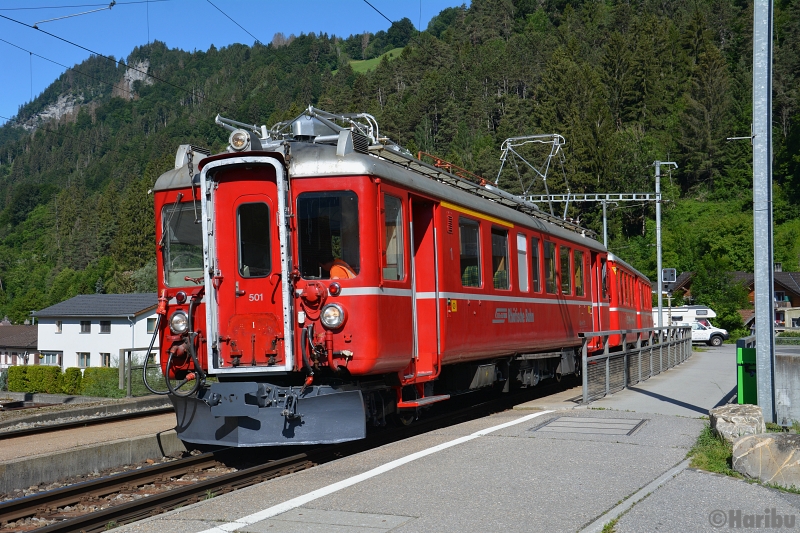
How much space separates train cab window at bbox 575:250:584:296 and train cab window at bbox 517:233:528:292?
3.66 metres

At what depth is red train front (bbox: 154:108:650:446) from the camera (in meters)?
8.55

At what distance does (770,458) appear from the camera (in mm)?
7426

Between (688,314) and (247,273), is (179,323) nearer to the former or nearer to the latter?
(247,273)

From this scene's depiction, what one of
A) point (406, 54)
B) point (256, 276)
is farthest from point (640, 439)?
point (406, 54)

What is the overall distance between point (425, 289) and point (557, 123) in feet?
261

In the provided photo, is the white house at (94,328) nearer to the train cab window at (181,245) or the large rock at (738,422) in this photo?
the train cab window at (181,245)

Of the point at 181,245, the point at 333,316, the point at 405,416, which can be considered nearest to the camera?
the point at 333,316

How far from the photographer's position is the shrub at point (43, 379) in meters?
48.4

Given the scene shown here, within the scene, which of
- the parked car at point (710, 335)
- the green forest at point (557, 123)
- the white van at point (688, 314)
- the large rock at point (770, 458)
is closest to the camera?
the large rock at point (770, 458)

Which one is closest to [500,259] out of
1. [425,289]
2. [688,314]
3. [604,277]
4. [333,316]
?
[425,289]

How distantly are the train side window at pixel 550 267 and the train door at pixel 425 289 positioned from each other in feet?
16.7

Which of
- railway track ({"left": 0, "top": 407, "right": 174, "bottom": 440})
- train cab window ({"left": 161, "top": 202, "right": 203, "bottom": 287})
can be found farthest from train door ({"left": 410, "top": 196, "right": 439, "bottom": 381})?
railway track ({"left": 0, "top": 407, "right": 174, "bottom": 440})

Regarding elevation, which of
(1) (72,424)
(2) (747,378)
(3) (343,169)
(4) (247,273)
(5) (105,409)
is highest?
(3) (343,169)

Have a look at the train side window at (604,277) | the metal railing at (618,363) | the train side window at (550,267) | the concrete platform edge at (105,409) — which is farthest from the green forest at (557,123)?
the concrete platform edge at (105,409)
